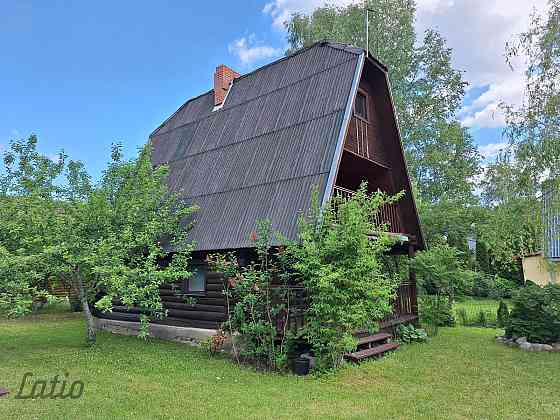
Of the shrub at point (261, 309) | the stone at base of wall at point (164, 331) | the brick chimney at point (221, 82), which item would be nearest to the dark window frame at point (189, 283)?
the stone at base of wall at point (164, 331)

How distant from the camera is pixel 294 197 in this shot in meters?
9.39

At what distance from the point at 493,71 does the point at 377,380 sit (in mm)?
9398

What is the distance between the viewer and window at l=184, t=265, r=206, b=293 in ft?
36.2

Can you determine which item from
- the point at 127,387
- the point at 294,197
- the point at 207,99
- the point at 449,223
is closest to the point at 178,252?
the point at 294,197

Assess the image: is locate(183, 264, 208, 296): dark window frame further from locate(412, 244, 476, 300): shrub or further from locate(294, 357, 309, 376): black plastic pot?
locate(412, 244, 476, 300): shrub

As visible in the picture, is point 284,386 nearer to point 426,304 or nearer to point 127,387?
point 127,387

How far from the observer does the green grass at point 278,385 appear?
5.78m

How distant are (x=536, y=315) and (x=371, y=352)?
4971mm

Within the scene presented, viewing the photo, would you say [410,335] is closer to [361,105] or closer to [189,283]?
[189,283]

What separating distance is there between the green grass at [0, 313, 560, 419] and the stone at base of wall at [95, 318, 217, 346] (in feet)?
1.49

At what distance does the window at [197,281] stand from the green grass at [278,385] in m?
1.53

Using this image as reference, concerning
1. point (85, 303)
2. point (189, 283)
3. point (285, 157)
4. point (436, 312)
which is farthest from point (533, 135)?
point (85, 303)

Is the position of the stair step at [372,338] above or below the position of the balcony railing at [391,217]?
below

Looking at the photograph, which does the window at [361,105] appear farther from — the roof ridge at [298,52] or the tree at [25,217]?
the tree at [25,217]
